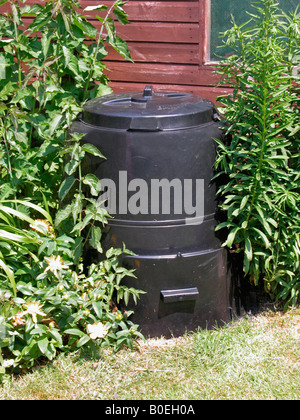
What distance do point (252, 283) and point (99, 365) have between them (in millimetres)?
1175

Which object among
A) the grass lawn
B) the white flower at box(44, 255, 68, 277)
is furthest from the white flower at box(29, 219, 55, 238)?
the grass lawn

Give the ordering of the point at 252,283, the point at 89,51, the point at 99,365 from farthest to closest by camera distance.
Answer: the point at 89,51
the point at 252,283
the point at 99,365

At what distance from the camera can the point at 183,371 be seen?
10.2ft

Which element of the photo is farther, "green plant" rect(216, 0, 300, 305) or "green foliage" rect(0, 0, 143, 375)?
"green plant" rect(216, 0, 300, 305)

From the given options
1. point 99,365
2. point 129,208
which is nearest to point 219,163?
point 129,208

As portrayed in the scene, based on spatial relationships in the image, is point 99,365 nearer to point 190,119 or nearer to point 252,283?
point 252,283

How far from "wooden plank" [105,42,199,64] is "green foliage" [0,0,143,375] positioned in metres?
0.47

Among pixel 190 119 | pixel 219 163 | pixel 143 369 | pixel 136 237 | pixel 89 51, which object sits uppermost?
pixel 89 51

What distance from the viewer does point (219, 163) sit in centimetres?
340

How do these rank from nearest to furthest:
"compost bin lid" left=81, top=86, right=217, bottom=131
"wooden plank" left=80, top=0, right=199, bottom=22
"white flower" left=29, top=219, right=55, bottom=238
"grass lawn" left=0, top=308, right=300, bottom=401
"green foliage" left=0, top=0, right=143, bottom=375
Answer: "grass lawn" left=0, top=308, right=300, bottom=401 < "green foliage" left=0, top=0, right=143, bottom=375 < "compost bin lid" left=81, top=86, right=217, bottom=131 < "white flower" left=29, top=219, right=55, bottom=238 < "wooden plank" left=80, top=0, right=199, bottom=22

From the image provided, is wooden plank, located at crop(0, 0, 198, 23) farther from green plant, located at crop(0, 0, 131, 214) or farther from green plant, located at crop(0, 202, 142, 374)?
green plant, located at crop(0, 202, 142, 374)

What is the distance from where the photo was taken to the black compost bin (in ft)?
10.4

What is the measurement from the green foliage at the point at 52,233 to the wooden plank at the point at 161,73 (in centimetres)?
47

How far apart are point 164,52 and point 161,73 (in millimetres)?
→ 161
